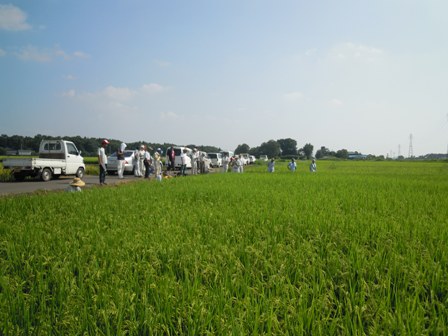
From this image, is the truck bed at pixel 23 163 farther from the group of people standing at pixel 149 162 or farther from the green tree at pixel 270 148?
the green tree at pixel 270 148

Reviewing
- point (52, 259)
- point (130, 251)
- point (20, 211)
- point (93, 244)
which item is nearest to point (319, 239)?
point (130, 251)

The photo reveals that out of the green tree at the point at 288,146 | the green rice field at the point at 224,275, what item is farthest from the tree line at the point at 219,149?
the green rice field at the point at 224,275

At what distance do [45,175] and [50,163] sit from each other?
628 mm

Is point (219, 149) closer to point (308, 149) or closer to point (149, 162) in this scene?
point (308, 149)

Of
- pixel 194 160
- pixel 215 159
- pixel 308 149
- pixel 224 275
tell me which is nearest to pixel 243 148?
pixel 308 149

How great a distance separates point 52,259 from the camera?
10.1 ft

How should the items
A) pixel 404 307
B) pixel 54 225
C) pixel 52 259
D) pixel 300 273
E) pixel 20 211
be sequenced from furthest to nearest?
pixel 20 211 → pixel 54 225 → pixel 52 259 → pixel 300 273 → pixel 404 307

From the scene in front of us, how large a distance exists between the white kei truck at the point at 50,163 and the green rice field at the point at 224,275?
429 inches

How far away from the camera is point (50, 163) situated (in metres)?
15.4

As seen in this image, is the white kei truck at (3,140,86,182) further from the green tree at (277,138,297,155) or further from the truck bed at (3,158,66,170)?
the green tree at (277,138,297,155)

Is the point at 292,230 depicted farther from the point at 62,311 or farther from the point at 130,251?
the point at 62,311

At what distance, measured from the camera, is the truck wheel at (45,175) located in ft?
49.7

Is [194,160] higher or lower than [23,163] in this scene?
higher

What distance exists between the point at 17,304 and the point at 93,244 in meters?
1.30
